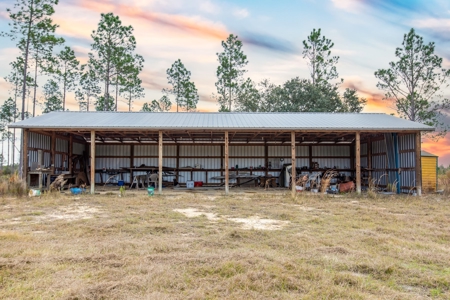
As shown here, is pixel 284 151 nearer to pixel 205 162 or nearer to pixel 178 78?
pixel 205 162

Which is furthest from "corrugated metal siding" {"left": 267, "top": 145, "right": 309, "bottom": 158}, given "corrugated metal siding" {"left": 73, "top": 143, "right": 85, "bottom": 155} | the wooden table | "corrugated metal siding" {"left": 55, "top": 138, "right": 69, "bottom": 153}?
the wooden table

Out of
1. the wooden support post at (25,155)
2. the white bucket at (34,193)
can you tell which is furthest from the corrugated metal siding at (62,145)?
the white bucket at (34,193)

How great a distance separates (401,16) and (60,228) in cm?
1373

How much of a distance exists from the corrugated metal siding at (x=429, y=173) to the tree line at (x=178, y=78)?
10092 millimetres

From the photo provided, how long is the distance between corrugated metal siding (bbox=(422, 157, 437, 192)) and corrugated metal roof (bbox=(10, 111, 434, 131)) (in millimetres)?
2494

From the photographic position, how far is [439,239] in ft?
18.4

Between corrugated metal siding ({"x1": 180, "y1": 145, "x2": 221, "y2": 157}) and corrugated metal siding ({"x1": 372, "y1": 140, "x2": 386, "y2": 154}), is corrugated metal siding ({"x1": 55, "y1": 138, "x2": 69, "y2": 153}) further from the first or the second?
corrugated metal siding ({"x1": 372, "y1": 140, "x2": 386, "y2": 154})

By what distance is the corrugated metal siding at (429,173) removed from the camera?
15.5m

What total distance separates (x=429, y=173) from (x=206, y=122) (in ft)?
35.5

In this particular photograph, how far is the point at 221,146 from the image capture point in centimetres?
1864

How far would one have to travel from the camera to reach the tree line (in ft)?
71.8

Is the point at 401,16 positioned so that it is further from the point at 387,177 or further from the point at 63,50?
the point at 63,50

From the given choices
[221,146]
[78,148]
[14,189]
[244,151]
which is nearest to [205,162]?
[221,146]

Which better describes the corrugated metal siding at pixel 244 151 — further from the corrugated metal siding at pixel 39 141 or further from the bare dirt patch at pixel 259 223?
the bare dirt patch at pixel 259 223
